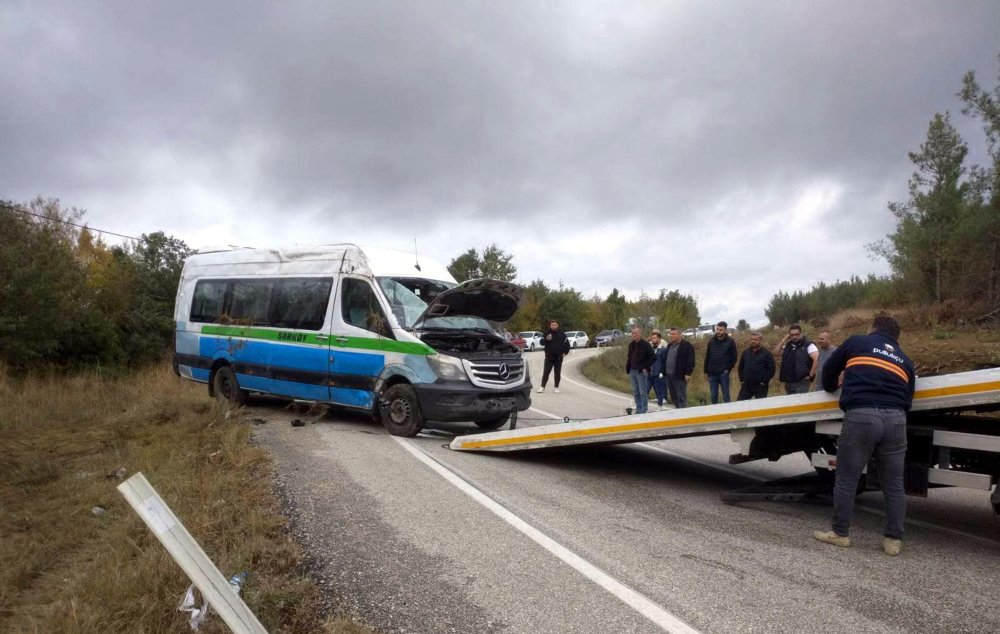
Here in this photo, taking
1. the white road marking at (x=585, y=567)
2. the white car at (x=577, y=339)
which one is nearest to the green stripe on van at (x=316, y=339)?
the white road marking at (x=585, y=567)

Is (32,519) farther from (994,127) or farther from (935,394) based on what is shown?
(994,127)

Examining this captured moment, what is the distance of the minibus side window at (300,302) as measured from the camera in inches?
341

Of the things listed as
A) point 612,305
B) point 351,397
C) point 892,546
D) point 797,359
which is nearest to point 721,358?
point 797,359

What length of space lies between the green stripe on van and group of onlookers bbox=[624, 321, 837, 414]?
16.7 ft

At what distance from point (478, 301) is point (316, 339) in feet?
7.68

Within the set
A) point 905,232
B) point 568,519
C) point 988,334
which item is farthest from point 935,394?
point 905,232

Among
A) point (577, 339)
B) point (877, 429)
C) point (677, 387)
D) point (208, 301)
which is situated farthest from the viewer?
point (577, 339)

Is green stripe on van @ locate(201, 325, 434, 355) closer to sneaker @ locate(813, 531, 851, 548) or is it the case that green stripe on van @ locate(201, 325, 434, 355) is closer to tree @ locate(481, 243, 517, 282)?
sneaker @ locate(813, 531, 851, 548)

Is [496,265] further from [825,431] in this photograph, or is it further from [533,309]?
[825,431]

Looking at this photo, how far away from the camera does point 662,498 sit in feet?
18.7

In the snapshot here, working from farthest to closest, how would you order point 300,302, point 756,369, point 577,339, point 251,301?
point 577,339, point 756,369, point 251,301, point 300,302

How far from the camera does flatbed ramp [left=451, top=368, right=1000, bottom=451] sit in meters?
4.18

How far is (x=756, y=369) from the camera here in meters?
10.1

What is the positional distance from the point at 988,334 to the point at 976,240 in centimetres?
545
